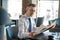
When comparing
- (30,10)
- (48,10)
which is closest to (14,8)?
(48,10)

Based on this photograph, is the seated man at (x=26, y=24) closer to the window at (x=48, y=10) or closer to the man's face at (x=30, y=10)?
the man's face at (x=30, y=10)

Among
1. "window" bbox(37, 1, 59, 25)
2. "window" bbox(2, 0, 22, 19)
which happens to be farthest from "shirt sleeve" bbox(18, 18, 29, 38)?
"window" bbox(2, 0, 22, 19)

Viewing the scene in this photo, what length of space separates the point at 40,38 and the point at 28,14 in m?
0.50

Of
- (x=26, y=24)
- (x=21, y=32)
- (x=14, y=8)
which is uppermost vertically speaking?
(x=14, y=8)

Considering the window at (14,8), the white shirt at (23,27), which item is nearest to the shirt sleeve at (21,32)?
the white shirt at (23,27)

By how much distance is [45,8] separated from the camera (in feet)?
22.1

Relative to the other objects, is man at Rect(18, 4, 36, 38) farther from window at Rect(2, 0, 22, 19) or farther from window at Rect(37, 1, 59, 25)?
window at Rect(2, 0, 22, 19)

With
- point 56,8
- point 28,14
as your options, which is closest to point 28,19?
point 28,14

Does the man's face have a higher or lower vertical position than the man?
higher

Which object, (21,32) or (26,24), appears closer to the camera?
(21,32)

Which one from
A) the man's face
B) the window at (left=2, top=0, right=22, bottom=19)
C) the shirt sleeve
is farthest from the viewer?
the window at (left=2, top=0, right=22, bottom=19)

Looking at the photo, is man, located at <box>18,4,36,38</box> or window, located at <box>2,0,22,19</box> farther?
window, located at <box>2,0,22,19</box>

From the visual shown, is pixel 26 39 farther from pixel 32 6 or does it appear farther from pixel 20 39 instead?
pixel 32 6

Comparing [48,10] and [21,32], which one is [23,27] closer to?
[21,32]
